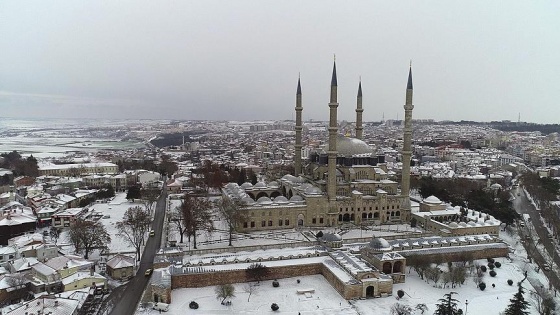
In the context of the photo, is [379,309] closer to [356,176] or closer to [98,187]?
[356,176]

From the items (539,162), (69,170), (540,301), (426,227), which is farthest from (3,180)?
(539,162)

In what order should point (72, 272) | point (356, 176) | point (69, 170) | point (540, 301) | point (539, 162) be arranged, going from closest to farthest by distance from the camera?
point (540, 301) → point (72, 272) → point (356, 176) → point (69, 170) → point (539, 162)

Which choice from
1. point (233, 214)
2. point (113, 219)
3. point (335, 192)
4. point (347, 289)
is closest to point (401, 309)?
point (347, 289)

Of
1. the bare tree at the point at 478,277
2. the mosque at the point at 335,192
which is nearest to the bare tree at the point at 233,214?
the mosque at the point at 335,192

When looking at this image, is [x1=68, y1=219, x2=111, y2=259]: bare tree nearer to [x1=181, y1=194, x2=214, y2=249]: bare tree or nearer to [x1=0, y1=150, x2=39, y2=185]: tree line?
[x1=181, y1=194, x2=214, y2=249]: bare tree

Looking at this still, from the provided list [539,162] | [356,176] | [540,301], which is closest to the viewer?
[540,301]

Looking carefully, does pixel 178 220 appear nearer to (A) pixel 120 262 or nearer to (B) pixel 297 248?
(A) pixel 120 262
